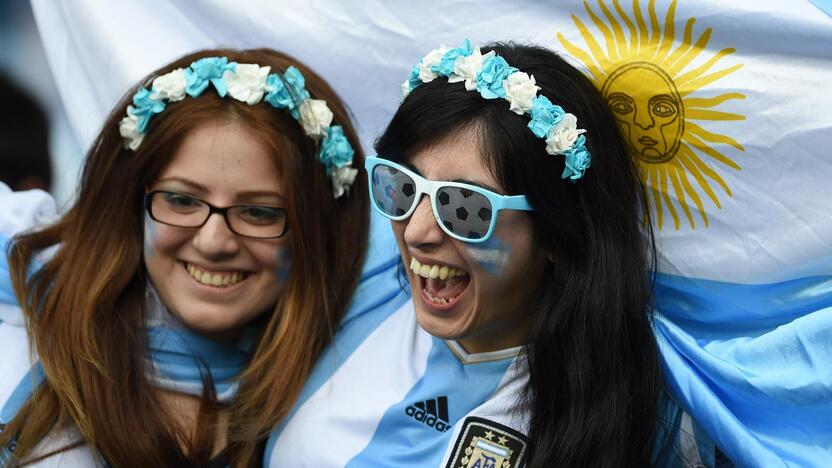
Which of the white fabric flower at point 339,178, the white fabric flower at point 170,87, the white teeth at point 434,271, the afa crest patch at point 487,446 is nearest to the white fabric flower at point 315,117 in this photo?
the white fabric flower at point 339,178

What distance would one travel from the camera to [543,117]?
238cm

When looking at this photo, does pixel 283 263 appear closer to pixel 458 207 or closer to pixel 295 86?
pixel 295 86

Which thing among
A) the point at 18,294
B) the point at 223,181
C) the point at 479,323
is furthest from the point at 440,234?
the point at 18,294

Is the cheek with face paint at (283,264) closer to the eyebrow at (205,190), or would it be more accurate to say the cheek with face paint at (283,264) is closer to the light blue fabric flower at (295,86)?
the eyebrow at (205,190)

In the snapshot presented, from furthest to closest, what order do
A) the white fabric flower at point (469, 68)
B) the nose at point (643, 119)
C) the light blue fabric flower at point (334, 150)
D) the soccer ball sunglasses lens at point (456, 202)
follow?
the light blue fabric flower at point (334, 150) → the nose at point (643, 119) → the white fabric flower at point (469, 68) → the soccer ball sunglasses lens at point (456, 202)

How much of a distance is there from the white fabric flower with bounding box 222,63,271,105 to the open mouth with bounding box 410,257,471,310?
697 millimetres

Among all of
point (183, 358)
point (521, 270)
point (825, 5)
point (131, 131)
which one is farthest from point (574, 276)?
point (131, 131)

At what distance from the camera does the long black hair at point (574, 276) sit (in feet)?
7.83

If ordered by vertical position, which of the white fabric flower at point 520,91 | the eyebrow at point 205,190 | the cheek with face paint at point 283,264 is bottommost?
the cheek with face paint at point 283,264

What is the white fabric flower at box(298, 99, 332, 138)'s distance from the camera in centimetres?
296

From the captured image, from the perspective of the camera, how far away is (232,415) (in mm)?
2918

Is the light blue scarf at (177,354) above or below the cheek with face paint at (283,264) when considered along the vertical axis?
below

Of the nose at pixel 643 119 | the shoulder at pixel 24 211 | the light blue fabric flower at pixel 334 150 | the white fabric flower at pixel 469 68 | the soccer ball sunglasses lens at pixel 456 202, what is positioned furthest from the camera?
the shoulder at pixel 24 211

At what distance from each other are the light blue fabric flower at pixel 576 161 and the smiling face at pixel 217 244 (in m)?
0.85
